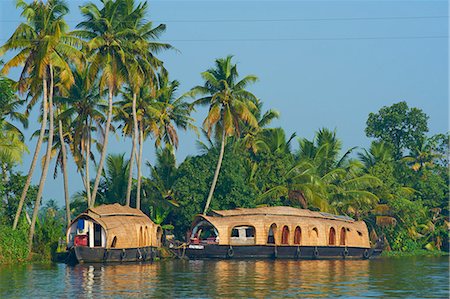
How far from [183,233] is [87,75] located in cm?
1210

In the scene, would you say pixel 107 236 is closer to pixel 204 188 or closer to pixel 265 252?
pixel 265 252

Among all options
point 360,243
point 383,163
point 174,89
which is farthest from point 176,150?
point 383,163

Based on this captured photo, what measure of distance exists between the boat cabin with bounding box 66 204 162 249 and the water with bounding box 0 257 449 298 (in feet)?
4.83

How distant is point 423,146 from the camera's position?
67375 mm

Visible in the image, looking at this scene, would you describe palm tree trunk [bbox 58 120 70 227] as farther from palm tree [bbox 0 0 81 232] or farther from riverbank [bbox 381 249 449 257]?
riverbank [bbox 381 249 449 257]

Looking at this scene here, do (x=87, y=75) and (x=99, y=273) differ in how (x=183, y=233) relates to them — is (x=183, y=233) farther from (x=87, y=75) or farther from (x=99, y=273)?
(x=99, y=273)

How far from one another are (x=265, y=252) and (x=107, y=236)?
386 inches

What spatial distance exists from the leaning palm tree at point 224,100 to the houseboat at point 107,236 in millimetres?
7681

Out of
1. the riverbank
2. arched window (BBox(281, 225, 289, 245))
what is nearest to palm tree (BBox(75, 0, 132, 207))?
arched window (BBox(281, 225, 289, 245))

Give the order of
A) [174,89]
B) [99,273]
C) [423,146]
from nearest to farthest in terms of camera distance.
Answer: [99,273] < [174,89] < [423,146]

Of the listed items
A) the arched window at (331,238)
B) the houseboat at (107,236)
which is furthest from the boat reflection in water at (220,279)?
the arched window at (331,238)

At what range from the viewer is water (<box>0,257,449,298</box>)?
25594 mm

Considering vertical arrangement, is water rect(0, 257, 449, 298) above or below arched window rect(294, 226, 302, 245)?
below

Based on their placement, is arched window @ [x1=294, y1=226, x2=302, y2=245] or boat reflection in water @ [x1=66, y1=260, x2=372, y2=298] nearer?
boat reflection in water @ [x1=66, y1=260, x2=372, y2=298]
